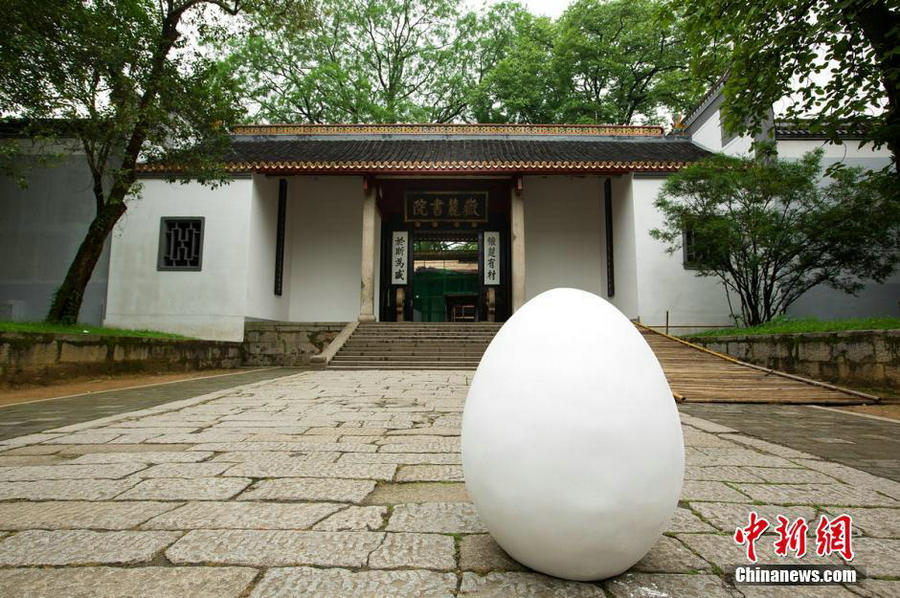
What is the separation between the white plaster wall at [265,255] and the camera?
39.5ft

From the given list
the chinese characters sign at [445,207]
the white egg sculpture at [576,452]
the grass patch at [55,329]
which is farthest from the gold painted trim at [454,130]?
the white egg sculpture at [576,452]

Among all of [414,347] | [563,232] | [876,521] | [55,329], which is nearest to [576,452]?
[876,521]

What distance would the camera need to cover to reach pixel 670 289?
11.7 metres

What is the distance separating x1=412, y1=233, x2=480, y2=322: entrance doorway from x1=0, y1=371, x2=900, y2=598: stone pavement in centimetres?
1651

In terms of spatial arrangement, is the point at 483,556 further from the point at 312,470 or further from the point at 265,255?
the point at 265,255

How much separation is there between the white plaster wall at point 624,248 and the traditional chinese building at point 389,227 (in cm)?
7

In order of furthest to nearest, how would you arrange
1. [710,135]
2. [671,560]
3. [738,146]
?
[710,135]
[738,146]
[671,560]

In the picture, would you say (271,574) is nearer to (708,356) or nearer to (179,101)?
(708,356)

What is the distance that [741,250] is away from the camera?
892 centimetres

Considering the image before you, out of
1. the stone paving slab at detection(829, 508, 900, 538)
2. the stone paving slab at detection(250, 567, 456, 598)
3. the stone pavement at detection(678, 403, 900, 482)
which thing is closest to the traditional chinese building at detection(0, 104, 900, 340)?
the stone pavement at detection(678, 403, 900, 482)

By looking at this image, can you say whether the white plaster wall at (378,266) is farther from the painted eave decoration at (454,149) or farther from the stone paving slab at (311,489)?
the stone paving slab at (311,489)

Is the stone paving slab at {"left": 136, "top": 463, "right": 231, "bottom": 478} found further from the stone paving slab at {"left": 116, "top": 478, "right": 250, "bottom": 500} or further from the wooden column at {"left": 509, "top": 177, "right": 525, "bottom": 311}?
the wooden column at {"left": 509, "top": 177, "right": 525, "bottom": 311}

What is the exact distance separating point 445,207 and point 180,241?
7255 millimetres

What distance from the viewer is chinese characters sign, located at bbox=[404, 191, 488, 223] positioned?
45.9ft
